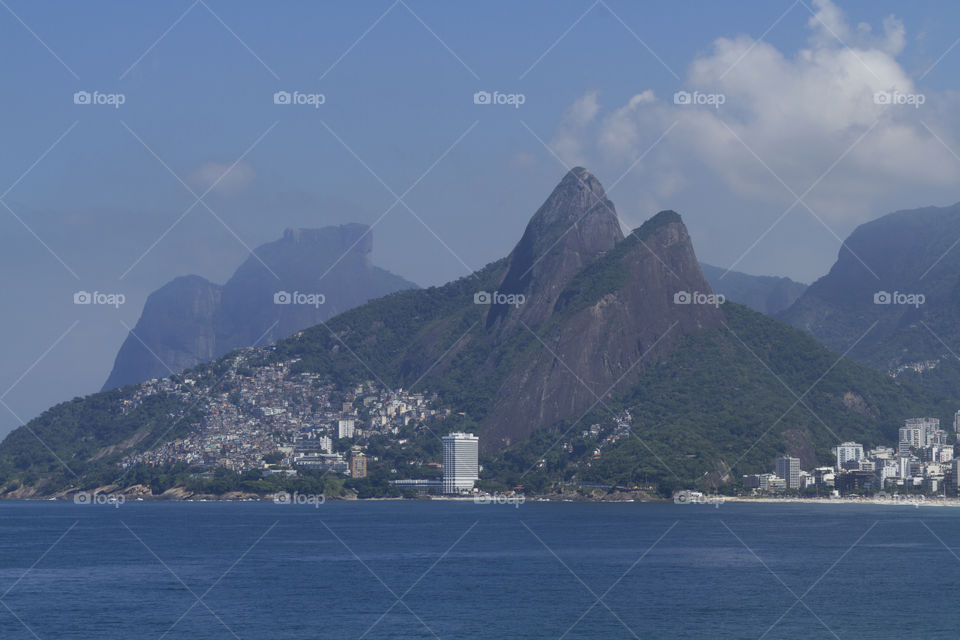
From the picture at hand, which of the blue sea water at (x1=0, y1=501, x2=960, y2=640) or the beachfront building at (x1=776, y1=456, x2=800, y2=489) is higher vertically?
the beachfront building at (x1=776, y1=456, x2=800, y2=489)

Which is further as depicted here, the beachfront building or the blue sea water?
the beachfront building

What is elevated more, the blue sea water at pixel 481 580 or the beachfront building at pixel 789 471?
the beachfront building at pixel 789 471

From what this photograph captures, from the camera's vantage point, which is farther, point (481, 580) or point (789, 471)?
point (789, 471)

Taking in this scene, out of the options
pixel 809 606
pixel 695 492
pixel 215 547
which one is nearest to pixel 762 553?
pixel 809 606

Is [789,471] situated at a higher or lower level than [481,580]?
higher

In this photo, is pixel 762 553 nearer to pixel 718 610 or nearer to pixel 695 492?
pixel 718 610

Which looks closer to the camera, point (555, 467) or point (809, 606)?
point (809, 606)

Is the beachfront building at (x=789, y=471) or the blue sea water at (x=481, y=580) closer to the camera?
the blue sea water at (x=481, y=580)

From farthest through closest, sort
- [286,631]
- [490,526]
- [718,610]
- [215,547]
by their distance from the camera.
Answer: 1. [490,526]
2. [215,547]
3. [718,610]
4. [286,631]
